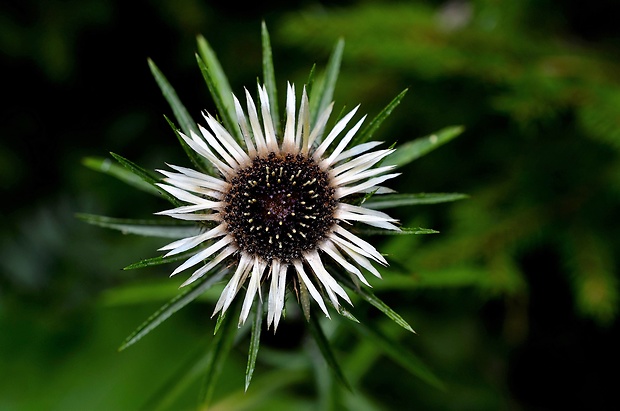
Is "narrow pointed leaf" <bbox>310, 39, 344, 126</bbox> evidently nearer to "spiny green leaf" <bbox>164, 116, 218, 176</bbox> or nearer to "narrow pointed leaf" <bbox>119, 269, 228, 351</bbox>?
"spiny green leaf" <bbox>164, 116, 218, 176</bbox>

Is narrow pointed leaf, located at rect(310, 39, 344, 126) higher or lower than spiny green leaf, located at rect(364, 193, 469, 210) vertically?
higher

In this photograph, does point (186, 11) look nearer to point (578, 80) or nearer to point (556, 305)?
point (578, 80)

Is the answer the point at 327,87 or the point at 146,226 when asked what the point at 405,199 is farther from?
the point at 146,226

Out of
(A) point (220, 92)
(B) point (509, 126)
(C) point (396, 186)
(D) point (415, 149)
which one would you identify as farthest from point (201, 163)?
(B) point (509, 126)

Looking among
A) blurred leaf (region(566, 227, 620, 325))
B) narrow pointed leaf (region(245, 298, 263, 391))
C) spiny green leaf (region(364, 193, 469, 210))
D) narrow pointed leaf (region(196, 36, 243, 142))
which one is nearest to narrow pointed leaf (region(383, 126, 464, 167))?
spiny green leaf (region(364, 193, 469, 210))

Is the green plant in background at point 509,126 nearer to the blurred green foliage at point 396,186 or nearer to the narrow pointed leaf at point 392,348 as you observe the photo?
the blurred green foliage at point 396,186
